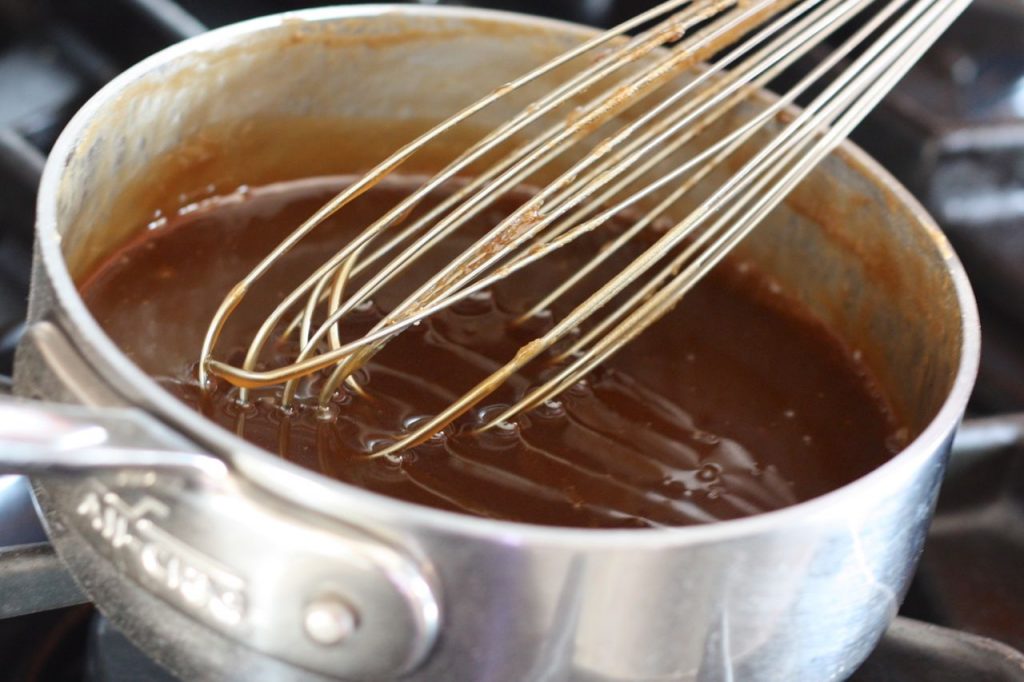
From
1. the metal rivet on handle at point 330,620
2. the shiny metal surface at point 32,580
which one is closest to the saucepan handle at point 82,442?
the metal rivet on handle at point 330,620

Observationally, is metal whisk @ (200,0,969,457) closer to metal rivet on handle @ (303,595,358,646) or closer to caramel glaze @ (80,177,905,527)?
caramel glaze @ (80,177,905,527)

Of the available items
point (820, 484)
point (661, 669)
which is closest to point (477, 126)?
point (820, 484)

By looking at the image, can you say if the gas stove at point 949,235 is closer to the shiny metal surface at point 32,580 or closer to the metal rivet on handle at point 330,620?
the shiny metal surface at point 32,580

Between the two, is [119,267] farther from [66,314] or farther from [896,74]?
[896,74]

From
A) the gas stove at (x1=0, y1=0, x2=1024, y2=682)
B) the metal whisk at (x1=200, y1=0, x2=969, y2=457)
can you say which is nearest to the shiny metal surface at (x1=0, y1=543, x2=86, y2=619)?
the gas stove at (x1=0, y1=0, x2=1024, y2=682)

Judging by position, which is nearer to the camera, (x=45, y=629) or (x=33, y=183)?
(x=45, y=629)

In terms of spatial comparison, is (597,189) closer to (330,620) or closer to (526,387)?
(526,387)

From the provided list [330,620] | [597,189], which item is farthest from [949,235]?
[330,620]
